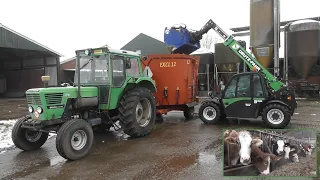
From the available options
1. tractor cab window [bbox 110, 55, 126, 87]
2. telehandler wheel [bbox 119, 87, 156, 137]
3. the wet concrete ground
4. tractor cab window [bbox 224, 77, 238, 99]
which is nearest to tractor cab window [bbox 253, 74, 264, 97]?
tractor cab window [bbox 224, 77, 238, 99]

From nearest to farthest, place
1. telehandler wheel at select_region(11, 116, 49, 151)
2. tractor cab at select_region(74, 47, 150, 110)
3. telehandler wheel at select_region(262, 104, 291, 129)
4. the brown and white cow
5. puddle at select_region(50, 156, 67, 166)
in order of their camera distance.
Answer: the brown and white cow, puddle at select_region(50, 156, 67, 166), telehandler wheel at select_region(11, 116, 49, 151), tractor cab at select_region(74, 47, 150, 110), telehandler wheel at select_region(262, 104, 291, 129)

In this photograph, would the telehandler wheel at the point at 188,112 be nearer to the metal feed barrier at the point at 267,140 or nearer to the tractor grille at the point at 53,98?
the tractor grille at the point at 53,98

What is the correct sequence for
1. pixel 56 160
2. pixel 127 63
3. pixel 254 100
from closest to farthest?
pixel 56 160
pixel 127 63
pixel 254 100

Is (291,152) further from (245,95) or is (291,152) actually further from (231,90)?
(231,90)

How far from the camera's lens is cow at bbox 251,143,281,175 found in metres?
2.42

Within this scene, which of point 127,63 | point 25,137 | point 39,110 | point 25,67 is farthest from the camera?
point 25,67

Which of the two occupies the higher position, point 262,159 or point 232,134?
point 232,134

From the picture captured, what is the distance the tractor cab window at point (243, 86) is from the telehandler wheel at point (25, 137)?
16.4ft

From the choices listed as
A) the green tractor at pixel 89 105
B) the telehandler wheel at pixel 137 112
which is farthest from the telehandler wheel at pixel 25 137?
the telehandler wheel at pixel 137 112

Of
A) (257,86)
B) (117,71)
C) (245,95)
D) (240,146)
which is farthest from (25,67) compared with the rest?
(240,146)

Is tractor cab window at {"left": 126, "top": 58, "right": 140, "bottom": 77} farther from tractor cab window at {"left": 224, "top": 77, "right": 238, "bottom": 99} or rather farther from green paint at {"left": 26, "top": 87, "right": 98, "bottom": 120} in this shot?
tractor cab window at {"left": 224, "top": 77, "right": 238, "bottom": 99}

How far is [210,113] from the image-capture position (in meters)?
8.30

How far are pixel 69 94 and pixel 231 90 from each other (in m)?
4.41

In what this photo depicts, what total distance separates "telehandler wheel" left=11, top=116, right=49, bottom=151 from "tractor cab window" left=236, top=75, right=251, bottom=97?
500 centimetres
